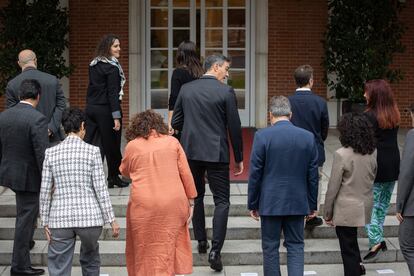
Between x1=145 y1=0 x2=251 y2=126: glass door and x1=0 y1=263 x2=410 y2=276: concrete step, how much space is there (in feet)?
21.7

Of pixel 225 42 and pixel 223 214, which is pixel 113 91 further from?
pixel 225 42

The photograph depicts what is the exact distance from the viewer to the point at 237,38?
14.2 metres

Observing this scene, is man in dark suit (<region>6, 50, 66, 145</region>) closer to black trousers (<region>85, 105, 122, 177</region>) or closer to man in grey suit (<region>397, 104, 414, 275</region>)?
black trousers (<region>85, 105, 122, 177</region>)

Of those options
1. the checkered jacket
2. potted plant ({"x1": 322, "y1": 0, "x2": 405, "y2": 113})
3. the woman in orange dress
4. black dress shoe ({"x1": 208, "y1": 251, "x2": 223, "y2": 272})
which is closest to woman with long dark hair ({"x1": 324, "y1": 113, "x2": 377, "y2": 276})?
black dress shoe ({"x1": 208, "y1": 251, "x2": 223, "y2": 272})

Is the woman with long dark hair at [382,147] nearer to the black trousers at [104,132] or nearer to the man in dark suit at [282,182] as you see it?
the man in dark suit at [282,182]

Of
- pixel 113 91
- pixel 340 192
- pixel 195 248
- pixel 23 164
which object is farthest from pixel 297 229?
pixel 113 91

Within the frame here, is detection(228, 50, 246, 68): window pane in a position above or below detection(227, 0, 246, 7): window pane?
below

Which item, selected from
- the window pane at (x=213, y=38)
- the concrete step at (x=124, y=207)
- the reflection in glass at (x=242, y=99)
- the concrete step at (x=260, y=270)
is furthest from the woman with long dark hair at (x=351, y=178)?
the window pane at (x=213, y=38)

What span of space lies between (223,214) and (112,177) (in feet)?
7.74

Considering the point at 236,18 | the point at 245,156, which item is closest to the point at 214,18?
the point at 236,18

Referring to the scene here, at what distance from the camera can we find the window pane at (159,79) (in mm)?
14273

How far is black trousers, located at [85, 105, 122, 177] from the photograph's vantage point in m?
8.98

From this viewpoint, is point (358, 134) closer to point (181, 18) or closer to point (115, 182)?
point (115, 182)

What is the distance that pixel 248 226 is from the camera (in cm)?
833
